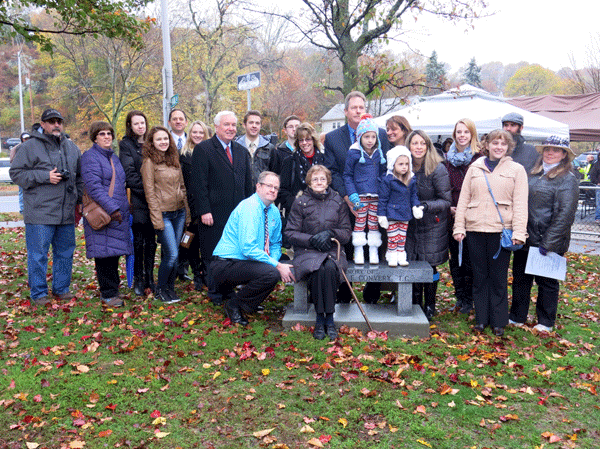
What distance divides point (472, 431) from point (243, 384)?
5.94 ft

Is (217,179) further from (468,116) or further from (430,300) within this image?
(468,116)

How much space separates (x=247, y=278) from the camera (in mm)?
5320

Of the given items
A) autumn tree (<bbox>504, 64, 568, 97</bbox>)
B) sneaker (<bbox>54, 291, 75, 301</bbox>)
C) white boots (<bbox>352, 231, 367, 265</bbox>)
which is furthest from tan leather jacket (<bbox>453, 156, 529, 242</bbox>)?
autumn tree (<bbox>504, 64, 568, 97</bbox>)

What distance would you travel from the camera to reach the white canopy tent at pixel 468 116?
405 inches

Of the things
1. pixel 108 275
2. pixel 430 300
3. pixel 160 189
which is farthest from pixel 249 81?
pixel 430 300

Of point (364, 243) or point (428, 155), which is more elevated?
point (428, 155)

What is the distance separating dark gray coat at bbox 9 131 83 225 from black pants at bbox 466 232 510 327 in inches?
184

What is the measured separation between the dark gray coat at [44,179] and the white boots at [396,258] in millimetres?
3836

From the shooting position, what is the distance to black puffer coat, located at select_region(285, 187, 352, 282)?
205 inches

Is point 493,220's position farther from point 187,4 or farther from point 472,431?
point 187,4

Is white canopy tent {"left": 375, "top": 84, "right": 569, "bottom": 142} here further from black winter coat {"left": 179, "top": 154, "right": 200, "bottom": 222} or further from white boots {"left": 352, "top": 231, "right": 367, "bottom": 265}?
white boots {"left": 352, "top": 231, "right": 367, "bottom": 265}

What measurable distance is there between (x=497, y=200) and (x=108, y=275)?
14.8 ft

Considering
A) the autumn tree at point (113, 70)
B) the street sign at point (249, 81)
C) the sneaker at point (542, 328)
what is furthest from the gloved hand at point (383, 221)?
the autumn tree at point (113, 70)

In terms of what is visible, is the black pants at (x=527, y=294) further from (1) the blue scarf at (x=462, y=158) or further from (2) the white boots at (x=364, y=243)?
(2) the white boots at (x=364, y=243)
